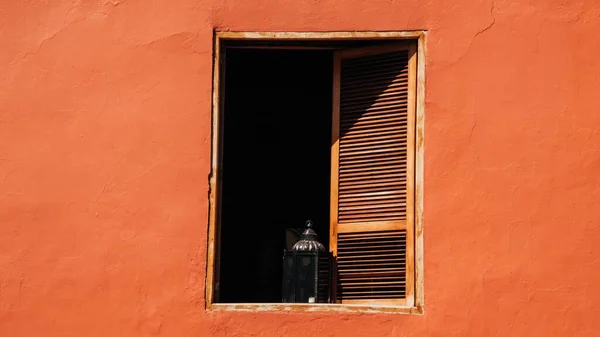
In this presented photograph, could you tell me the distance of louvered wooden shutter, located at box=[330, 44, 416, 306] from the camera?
7.77 meters

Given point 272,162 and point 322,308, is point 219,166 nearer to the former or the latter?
point 322,308

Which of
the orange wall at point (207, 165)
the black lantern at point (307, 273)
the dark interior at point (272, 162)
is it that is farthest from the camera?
the dark interior at point (272, 162)

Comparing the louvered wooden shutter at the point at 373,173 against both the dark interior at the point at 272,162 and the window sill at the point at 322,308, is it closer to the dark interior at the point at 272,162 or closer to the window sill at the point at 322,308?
the window sill at the point at 322,308

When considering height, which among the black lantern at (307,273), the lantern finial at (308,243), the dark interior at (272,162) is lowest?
the black lantern at (307,273)

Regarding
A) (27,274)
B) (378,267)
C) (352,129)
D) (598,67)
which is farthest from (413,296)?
(27,274)

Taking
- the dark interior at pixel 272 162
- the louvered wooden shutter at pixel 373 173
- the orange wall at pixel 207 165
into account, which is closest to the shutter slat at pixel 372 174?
the louvered wooden shutter at pixel 373 173

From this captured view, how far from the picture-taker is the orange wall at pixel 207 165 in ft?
24.5

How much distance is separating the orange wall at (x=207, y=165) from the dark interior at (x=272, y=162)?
1414 mm

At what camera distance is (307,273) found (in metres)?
7.80

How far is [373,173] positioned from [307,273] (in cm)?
65

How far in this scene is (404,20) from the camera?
7785 millimetres

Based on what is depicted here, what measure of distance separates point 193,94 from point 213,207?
0.62 metres

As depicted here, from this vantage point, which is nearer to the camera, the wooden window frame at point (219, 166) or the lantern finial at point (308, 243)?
the wooden window frame at point (219, 166)

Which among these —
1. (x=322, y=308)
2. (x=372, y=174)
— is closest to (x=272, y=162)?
(x=372, y=174)
